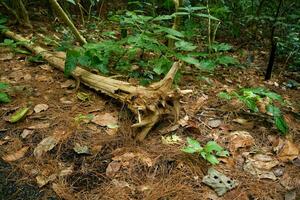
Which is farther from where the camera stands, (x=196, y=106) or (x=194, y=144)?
(x=196, y=106)

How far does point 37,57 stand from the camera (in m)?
3.21

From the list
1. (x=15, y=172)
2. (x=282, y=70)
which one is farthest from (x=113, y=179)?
(x=282, y=70)

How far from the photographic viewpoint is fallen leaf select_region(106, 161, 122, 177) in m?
1.97

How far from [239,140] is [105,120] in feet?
3.13

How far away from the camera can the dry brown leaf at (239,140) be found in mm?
2246

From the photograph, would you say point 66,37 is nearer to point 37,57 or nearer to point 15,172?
point 37,57

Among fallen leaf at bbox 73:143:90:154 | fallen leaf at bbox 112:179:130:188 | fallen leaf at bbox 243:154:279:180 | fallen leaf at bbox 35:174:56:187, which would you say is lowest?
fallen leaf at bbox 35:174:56:187

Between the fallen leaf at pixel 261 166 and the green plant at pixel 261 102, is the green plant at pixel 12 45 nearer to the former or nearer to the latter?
the green plant at pixel 261 102

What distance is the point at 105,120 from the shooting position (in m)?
2.39

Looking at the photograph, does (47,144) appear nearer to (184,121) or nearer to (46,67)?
(184,121)

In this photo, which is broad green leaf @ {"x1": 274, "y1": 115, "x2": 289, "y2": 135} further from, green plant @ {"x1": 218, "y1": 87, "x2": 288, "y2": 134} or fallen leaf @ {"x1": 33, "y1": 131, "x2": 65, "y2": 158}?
fallen leaf @ {"x1": 33, "y1": 131, "x2": 65, "y2": 158}

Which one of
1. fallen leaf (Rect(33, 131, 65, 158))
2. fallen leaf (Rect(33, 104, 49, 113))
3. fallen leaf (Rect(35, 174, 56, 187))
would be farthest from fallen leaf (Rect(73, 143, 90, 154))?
fallen leaf (Rect(33, 104, 49, 113))

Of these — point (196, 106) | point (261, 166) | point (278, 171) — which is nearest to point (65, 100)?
point (196, 106)

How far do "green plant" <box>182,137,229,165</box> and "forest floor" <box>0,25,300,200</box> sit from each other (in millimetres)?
44
